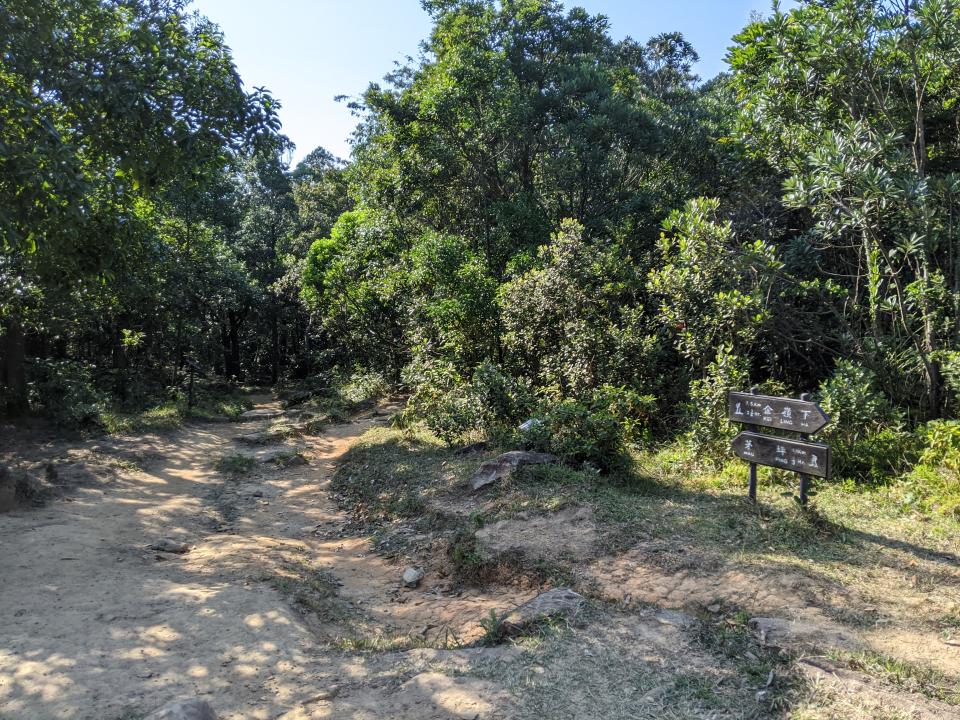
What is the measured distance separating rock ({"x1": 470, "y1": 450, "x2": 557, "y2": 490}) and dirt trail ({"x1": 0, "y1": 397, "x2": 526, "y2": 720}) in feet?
5.51

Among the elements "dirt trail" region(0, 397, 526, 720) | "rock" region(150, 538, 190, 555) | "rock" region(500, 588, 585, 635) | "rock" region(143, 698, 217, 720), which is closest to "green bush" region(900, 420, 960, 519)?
"rock" region(500, 588, 585, 635)

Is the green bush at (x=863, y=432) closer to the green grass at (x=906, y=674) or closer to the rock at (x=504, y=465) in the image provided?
the rock at (x=504, y=465)

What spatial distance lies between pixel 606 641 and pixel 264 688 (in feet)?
7.54

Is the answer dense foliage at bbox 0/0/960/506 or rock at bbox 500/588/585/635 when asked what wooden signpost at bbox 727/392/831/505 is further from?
rock at bbox 500/588/585/635

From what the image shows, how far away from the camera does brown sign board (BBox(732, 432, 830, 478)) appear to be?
19.9 feet

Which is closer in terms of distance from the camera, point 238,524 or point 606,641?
point 606,641

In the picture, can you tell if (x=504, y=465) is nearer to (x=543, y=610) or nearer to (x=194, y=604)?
(x=543, y=610)

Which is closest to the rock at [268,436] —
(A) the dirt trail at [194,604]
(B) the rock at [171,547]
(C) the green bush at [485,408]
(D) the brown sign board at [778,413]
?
(A) the dirt trail at [194,604]

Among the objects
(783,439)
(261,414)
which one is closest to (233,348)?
(261,414)

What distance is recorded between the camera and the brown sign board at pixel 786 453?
6066mm

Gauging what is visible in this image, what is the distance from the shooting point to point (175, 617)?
516 centimetres

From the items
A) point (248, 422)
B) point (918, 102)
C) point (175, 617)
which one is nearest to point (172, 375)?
point (248, 422)

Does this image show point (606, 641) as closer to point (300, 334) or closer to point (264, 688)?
point (264, 688)

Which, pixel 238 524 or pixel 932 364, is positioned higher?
pixel 932 364
